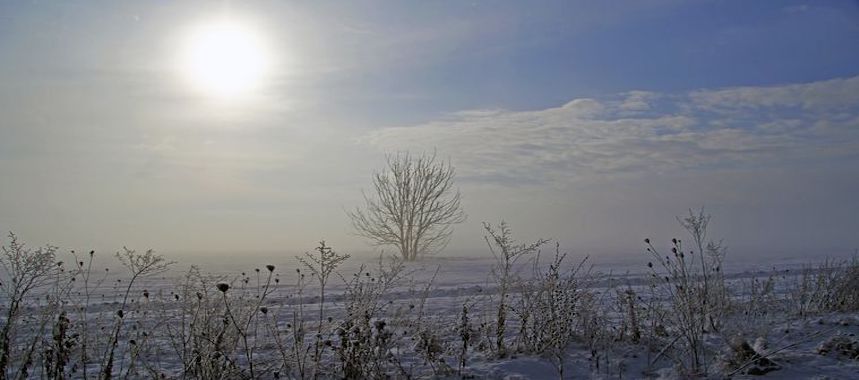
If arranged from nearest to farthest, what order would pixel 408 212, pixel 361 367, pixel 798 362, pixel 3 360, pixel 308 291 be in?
pixel 3 360 → pixel 361 367 → pixel 798 362 → pixel 308 291 → pixel 408 212

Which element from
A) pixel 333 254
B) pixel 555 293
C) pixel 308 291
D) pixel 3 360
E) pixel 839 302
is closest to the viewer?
pixel 3 360

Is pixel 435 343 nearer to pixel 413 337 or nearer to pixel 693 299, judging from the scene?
pixel 413 337

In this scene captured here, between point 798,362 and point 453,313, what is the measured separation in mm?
5622

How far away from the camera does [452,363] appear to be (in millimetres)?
5871

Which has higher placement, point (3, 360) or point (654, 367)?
point (3, 360)

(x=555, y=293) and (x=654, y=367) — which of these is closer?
(x=654, y=367)

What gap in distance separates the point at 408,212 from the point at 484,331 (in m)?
28.9

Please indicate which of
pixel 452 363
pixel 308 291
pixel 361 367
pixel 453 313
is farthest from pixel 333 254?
pixel 308 291

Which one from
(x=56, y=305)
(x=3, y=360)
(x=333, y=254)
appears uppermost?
(x=333, y=254)

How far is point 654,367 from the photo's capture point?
18.7 ft

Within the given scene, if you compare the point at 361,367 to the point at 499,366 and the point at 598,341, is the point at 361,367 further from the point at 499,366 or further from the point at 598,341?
the point at 598,341

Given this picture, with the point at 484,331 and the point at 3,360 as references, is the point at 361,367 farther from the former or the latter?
the point at 3,360

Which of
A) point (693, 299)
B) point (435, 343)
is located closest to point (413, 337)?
point (435, 343)

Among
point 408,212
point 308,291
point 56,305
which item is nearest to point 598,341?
point 56,305
